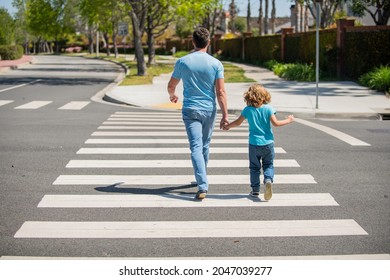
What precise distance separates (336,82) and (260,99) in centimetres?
1973

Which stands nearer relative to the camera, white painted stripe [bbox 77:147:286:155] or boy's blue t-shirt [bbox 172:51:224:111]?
boy's blue t-shirt [bbox 172:51:224:111]

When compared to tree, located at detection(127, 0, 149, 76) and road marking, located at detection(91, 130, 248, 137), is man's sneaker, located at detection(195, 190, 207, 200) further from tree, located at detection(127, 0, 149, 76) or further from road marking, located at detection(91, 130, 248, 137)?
tree, located at detection(127, 0, 149, 76)

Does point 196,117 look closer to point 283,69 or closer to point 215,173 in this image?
point 215,173

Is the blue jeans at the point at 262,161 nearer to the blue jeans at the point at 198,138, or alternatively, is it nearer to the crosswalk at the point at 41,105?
the blue jeans at the point at 198,138

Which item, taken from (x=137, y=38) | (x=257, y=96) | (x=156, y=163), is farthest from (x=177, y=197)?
(x=137, y=38)

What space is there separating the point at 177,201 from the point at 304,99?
501 inches

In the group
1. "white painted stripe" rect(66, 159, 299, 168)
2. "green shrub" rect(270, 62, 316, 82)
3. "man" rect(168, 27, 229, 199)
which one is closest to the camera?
"man" rect(168, 27, 229, 199)

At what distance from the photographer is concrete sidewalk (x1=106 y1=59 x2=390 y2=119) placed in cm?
1567

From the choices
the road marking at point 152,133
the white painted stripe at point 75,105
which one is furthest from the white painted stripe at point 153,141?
the white painted stripe at point 75,105

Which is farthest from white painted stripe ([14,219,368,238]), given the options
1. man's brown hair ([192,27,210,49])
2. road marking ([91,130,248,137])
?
road marking ([91,130,248,137])

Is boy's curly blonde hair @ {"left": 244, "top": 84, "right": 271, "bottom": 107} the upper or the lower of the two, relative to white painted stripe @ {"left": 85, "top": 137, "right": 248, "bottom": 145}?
upper

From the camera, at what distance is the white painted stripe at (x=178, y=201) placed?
672 cm

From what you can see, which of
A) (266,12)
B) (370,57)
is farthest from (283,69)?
(266,12)

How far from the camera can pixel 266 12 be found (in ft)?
213
